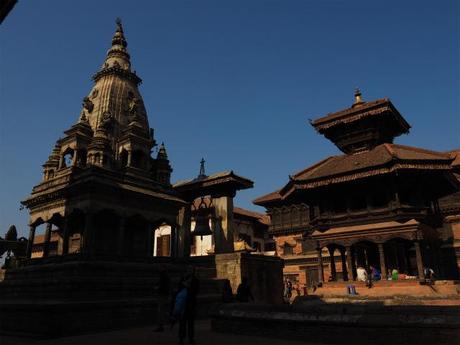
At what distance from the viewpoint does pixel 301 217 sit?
36.8 m

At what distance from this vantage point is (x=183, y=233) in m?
25.2

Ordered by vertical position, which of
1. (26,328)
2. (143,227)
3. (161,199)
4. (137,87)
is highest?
(137,87)

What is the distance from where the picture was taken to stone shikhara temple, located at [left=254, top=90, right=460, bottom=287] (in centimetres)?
1850

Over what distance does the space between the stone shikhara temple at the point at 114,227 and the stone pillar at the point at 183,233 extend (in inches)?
2.7

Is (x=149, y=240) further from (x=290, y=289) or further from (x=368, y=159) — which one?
(x=368, y=159)

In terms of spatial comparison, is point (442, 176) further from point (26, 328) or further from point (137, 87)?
point (137, 87)

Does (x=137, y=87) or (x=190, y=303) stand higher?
(x=137, y=87)

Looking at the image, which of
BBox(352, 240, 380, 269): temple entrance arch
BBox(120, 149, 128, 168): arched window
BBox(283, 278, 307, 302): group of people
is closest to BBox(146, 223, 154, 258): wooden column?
BBox(120, 149, 128, 168): arched window

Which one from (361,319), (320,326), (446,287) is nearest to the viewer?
(361,319)

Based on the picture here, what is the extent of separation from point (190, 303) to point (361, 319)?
3754mm

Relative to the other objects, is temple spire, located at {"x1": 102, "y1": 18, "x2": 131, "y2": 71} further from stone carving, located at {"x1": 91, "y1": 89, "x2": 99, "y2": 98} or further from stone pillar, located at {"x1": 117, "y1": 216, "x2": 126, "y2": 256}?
stone pillar, located at {"x1": 117, "y1": 216, "x2": 126, "y2": 256}

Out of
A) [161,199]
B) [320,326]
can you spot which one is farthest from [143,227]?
[320,326]

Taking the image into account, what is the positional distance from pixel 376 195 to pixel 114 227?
608 inches

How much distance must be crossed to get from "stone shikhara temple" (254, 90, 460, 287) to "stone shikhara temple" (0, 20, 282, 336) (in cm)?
423
